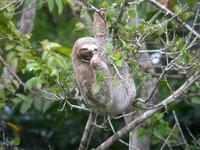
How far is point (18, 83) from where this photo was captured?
19.9ft

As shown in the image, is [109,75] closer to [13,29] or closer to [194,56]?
[194,56]

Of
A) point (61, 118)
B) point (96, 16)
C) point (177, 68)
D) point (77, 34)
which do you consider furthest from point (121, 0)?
point (77, 34)

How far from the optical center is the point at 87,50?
4.54 m

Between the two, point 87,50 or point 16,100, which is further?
point 16,100

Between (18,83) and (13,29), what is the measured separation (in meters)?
0.54

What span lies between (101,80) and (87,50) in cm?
23

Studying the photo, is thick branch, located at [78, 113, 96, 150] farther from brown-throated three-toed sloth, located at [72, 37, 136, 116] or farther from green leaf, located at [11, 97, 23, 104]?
green leaf, located at [11, 97, 23, 104]

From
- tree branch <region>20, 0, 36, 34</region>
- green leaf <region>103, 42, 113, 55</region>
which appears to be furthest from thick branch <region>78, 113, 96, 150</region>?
tree branch <region>20, 0, 36, 34</region>

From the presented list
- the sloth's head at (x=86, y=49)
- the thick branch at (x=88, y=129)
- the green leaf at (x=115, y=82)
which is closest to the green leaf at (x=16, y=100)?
the thick branch at (x=88, y=129)

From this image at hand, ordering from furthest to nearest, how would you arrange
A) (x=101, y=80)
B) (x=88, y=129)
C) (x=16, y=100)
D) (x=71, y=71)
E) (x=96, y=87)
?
(x=16, y=100), (x=71, y=71), (x=88, y=129), (x=101, y=80), (x=96, y=87)

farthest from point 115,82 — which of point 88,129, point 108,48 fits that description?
point 88,129

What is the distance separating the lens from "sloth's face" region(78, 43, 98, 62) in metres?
4.52

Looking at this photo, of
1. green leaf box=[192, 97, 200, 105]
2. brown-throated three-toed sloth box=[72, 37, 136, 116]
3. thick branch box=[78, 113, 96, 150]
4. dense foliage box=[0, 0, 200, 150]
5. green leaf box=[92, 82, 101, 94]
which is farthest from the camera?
green leaf box=[192, 97, 200, 105]

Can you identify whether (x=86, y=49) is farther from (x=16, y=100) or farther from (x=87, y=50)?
(x=16, y=100)
